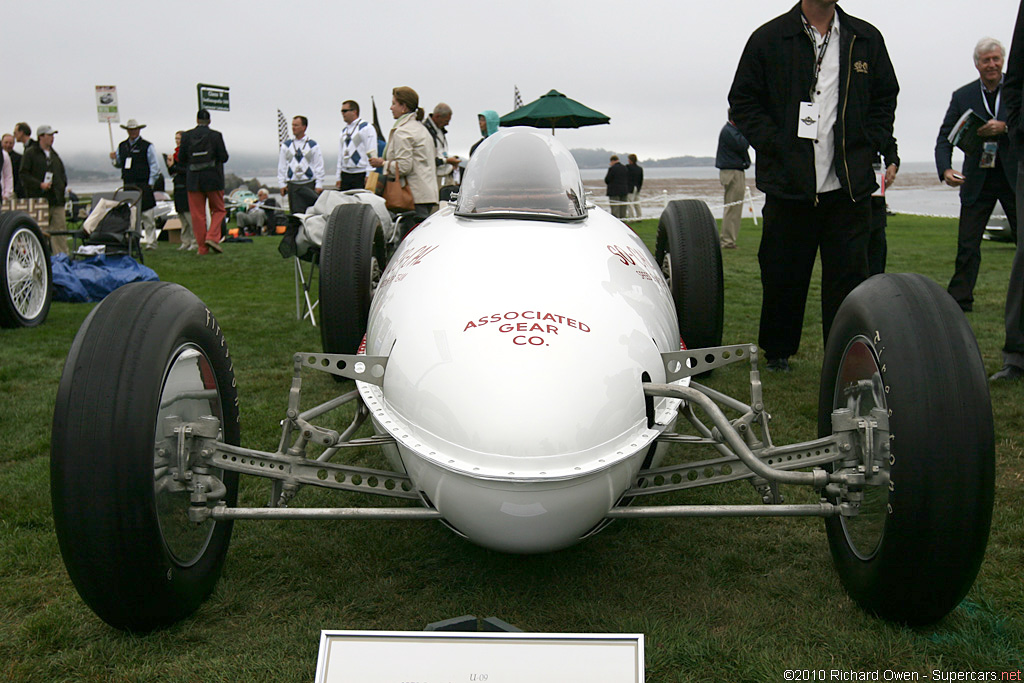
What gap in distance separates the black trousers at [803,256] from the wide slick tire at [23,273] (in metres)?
6.06

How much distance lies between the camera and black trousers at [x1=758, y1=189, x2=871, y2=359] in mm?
4836

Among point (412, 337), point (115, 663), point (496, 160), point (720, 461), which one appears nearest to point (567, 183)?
point (496, 160)

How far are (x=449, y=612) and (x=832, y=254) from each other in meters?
3.55

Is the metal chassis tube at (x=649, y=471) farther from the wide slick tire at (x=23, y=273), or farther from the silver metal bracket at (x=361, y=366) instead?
the wide slick tire at (x=23, y=273)

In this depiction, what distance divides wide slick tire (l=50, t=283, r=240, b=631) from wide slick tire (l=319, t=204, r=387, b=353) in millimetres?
1535

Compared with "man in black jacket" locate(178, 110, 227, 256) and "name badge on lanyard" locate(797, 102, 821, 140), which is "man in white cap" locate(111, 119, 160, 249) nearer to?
"man in black jacket" locate(178, 110, 227, 256)

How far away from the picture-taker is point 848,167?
471 cm

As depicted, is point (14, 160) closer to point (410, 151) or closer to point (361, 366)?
point (410, 151)

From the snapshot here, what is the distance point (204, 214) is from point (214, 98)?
10029mm

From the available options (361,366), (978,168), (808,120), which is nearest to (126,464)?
(361,366)

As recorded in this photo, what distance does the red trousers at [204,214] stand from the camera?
42.9 ft

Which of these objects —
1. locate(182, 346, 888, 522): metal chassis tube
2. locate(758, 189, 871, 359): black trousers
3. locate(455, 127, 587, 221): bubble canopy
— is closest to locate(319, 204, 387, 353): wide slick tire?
locate(455, 127, 587, 221): bubble canopy

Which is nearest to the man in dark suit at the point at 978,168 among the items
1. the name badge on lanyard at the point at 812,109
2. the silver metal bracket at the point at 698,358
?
the name badge on lanyard at the point at 812,109

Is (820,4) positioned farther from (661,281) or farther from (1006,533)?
(1006,533)
